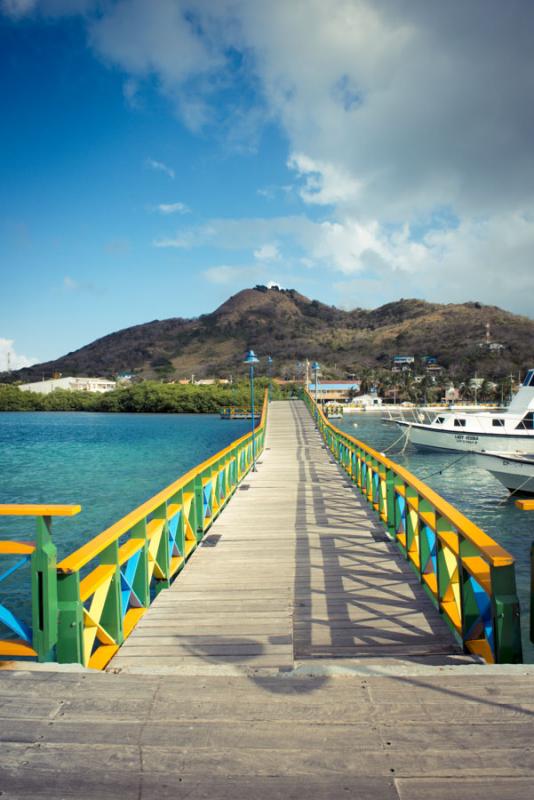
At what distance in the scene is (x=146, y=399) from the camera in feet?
343

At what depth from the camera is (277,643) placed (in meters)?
3.96

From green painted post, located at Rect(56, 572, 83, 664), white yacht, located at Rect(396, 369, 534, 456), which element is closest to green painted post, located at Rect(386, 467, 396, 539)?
green painted post, located at Rect(56, 572, 83, 664)

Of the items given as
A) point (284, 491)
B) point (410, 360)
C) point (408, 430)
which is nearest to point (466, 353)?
point (410, 360)

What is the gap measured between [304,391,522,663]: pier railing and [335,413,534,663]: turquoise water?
2575 millimetres

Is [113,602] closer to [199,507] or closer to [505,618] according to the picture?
[505,618]

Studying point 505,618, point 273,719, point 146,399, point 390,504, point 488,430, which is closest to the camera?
point 273,719

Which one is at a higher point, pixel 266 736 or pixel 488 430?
pixel 266 736

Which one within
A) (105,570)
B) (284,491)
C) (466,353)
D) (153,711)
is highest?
(466,353)

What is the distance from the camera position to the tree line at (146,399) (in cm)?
9731

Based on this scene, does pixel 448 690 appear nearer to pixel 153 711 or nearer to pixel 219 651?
pixel 153 711

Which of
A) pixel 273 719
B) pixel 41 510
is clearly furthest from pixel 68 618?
pixel 273 719

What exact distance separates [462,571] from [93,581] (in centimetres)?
240

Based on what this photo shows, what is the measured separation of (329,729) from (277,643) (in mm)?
1785

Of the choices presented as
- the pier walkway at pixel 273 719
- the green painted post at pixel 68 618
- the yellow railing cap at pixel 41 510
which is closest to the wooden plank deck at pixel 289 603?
the pier walkway at pixel 273 719
